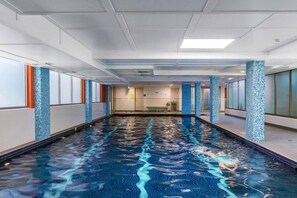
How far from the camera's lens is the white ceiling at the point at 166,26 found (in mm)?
2998

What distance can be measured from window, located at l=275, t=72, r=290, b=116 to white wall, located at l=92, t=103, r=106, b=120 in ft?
33.5

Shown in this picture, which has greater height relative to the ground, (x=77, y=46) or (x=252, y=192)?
(x=77, y=46)

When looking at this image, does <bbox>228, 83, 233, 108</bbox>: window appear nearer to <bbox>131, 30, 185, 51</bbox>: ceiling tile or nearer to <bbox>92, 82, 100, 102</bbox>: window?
<bbox>92, 82, 100, 102</bbox>: window

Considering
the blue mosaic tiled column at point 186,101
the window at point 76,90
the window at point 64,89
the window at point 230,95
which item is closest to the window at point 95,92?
the window at point 64,89

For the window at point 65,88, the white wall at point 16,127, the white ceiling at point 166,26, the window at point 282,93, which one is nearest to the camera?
the white ceiling at point 166,26

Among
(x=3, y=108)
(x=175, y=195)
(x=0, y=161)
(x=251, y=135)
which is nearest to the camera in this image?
(x=175, y=195)

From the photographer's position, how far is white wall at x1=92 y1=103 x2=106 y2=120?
51.9 feet

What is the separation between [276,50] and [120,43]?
416cm

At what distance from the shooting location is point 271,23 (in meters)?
4.47

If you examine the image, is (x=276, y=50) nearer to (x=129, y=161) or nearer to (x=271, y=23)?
(x=271, y=23)

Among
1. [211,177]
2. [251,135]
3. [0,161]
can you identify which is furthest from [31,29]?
[251,135]

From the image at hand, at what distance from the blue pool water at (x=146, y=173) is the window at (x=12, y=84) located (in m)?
1.53

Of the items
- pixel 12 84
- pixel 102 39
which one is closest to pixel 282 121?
pixel 102 39

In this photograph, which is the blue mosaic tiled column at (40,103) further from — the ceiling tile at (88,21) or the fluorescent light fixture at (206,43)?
the fluorescent light fixture at (206,43)
